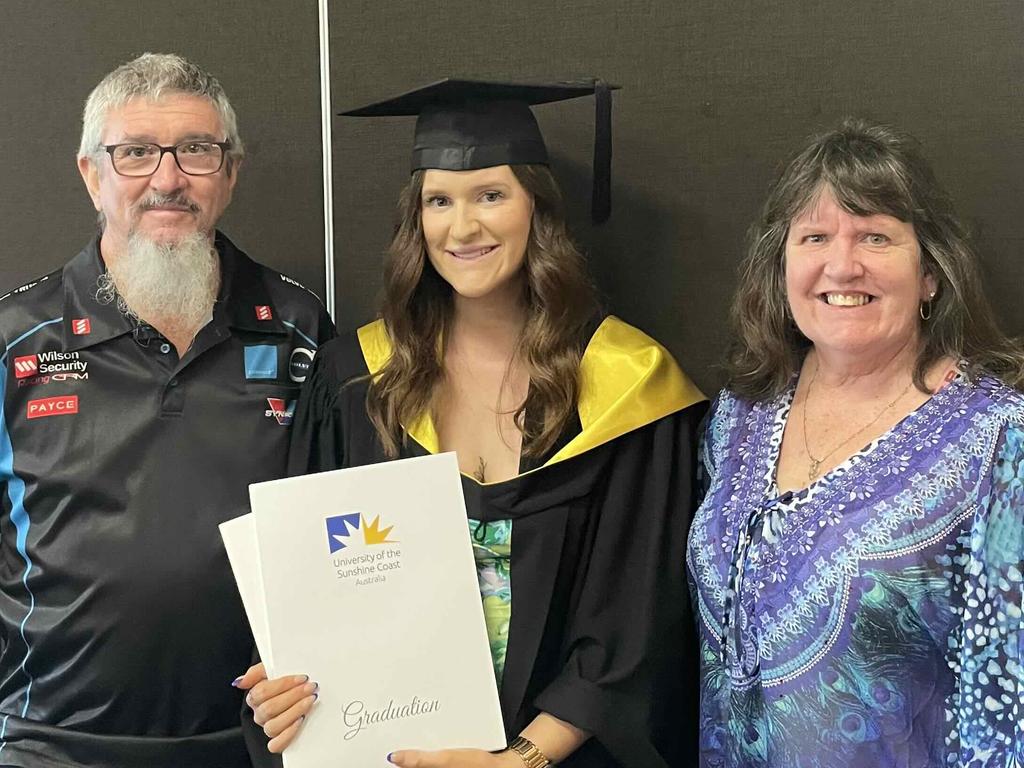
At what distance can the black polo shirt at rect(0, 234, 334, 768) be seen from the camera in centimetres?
184

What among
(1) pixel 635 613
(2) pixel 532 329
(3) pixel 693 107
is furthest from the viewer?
(3) pixel 693 107

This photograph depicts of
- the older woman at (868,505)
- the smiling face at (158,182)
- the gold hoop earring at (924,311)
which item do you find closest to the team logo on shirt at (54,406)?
the smiling face at (158,182)

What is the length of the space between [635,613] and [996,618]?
22.0 inches

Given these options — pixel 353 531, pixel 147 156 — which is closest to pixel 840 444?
pixel 353 531

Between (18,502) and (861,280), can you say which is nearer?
(861,280)

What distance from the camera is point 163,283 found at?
74.4 inches

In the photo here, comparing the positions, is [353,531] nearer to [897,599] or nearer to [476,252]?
[476,252]

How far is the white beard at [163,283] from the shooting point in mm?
1892

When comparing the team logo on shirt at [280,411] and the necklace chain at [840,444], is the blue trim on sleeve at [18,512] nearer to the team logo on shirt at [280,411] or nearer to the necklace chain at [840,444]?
the team logo on shirt at [280,411]

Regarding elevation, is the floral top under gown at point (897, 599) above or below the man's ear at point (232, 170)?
below

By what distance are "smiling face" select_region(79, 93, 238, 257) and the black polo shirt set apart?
0.14 meters

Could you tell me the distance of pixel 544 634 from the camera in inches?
66.5

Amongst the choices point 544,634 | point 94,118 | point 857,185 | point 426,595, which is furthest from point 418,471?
point 94,118

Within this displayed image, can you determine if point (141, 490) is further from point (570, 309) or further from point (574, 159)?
point (574, 159)
